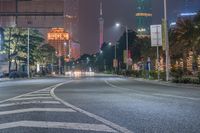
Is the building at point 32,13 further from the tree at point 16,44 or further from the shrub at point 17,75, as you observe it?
the shrub at point 17,75

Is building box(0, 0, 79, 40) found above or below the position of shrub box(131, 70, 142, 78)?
above

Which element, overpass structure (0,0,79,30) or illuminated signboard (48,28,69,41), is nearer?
overpass structure (0,0,79,30)

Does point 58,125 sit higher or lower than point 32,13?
lower

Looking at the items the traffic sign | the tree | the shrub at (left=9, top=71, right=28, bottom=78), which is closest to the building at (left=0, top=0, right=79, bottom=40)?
the tree

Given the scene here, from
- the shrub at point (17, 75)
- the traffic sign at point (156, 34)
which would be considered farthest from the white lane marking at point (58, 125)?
the shrub at point (17, 75)

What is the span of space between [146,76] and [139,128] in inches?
2186

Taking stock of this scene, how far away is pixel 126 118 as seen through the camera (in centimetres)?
→ 1148

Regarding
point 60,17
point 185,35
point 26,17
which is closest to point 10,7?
point 26,17

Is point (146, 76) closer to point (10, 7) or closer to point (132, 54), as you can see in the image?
point (132, 54)

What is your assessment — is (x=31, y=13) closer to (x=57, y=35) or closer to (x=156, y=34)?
(x=57, y=35)

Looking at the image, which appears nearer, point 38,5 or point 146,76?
point 146,76

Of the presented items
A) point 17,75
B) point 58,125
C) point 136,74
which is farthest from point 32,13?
point 58,125

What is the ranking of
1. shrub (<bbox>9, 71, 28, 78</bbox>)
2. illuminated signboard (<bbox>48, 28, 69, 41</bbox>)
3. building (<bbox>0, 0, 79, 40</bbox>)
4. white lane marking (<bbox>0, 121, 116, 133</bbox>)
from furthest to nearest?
illuminated signboard (<bbox>48, 28, 69, 41</bbox>)
building (<bbox>0, 0, 79, 40</bbox>)
shrub (<bbox>9, 71, 28, 78</bbox>)
white lane marking (<bbox>0, 121, 116, 133</bbox>)

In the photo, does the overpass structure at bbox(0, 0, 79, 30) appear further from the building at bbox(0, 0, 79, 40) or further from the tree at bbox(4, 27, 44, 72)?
the tree at bbox(4, 27, 44, 72)
